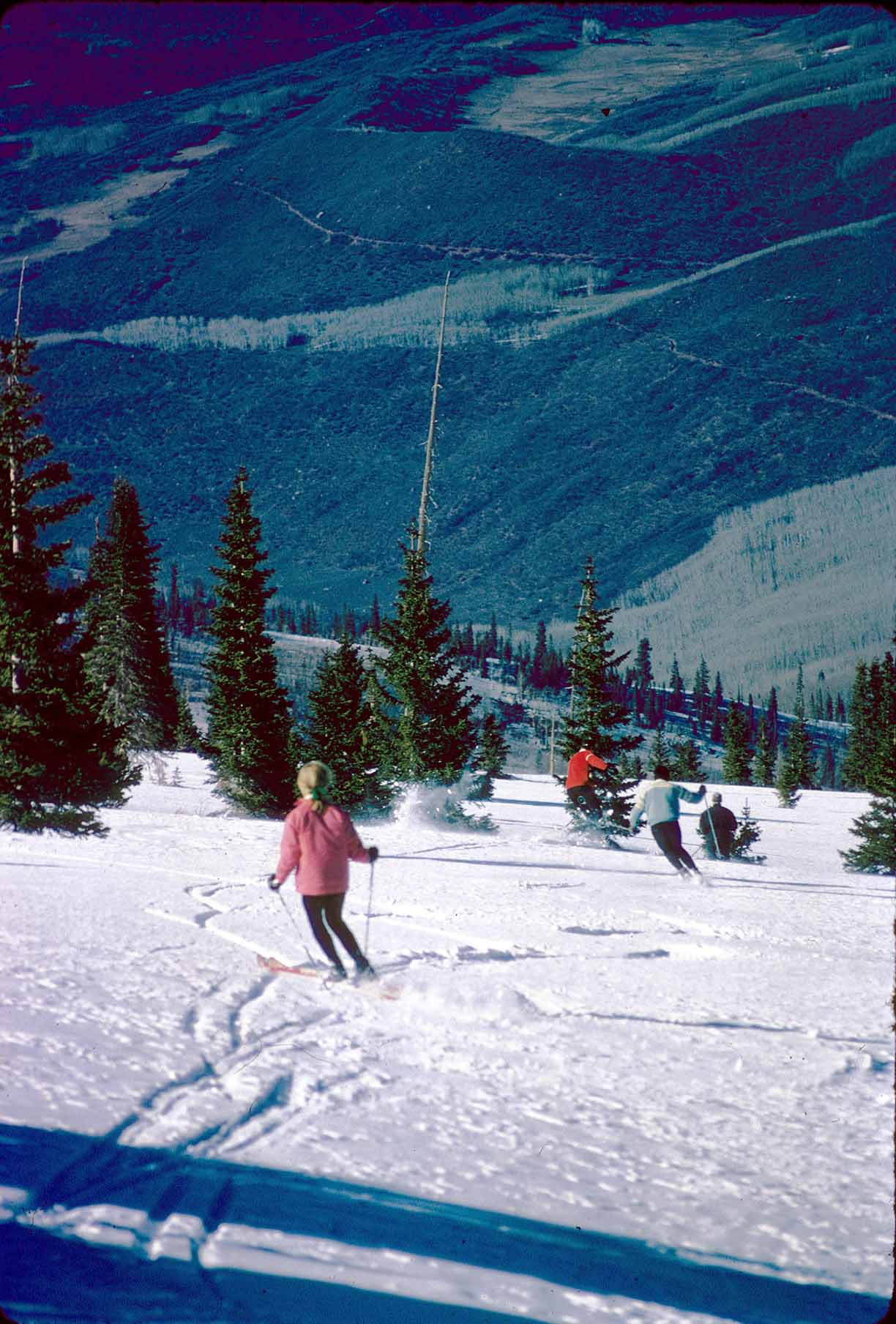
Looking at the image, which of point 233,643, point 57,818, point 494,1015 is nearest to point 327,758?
point 233,643

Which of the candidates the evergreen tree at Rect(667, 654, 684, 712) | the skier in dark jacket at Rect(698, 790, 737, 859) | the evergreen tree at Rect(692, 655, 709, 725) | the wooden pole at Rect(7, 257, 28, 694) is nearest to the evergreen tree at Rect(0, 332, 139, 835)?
the wooden pole at Rect(7, 257, 28, 694)

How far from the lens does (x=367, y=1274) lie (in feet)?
12.9

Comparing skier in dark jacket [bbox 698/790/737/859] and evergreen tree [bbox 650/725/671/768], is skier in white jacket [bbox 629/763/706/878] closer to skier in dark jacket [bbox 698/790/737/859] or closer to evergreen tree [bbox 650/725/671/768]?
evergreen tree [bbox 650/725/671/768]

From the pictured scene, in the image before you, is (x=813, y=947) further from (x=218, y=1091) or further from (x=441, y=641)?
(x=441, y=641)

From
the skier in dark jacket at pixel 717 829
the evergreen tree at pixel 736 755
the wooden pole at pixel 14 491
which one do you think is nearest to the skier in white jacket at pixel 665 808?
the skier in dark jacket at pixel 717 829

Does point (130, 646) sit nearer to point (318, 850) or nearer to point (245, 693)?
point (245, 693)

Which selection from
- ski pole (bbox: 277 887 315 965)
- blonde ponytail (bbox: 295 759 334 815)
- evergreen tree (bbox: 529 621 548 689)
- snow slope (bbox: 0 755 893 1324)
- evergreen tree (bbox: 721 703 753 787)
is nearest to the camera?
snow slope (bbox: 0 755 893 1324)

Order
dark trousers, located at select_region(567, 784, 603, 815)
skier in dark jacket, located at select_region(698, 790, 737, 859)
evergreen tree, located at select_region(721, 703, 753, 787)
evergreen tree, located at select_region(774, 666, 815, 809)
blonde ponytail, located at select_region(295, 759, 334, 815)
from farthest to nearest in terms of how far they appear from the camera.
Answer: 1. evergreen tree, located at select_region(721, 703, 753, 787)
2. evergreen tree, located at select_region(774, 666, 815, 809)
3. skier in dark jacket, located at select_region(698, 790, 737, 859)
4. dark trousers, located at select_region(567, 784, 603, 815)
5. blonde ponytail, located at select_region(295, 759, 334, 815)

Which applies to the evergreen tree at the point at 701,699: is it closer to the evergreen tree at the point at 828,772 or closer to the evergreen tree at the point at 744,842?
the evergreen tree at the point at 828,772

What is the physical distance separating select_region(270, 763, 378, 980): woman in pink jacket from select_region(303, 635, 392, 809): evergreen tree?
1558 cm

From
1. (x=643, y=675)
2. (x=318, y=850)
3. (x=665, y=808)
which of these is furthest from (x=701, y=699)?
(x=318, y=850)

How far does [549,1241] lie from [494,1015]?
2.95m

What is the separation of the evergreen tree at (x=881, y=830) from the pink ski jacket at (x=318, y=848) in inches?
699

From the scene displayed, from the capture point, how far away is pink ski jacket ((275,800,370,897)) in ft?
22.9
